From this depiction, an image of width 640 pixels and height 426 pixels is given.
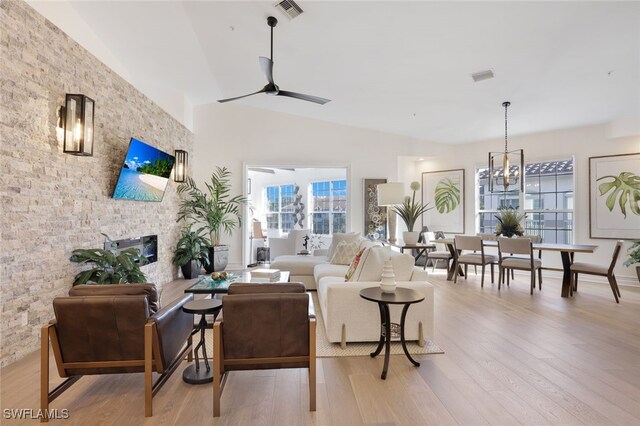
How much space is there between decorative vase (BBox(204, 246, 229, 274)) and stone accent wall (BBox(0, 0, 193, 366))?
2510 mm

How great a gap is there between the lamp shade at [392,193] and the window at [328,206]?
9.46ft

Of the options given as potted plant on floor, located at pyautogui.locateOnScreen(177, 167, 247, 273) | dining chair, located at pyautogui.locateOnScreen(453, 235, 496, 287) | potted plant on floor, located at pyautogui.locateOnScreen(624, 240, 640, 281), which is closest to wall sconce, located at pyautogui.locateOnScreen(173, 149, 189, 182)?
potted plant on floor, located at pyautogui.locateOnScreen(177, 167, 247, 273)

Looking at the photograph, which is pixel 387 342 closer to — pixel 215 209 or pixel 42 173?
pixel 42 173

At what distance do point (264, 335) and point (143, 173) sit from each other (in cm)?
353

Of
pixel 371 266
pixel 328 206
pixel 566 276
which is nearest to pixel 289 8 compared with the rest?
pixel 371 266

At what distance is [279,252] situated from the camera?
8.13 meters

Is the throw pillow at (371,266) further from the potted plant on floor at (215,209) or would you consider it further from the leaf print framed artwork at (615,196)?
the leaf print framed artwork at (615,196)

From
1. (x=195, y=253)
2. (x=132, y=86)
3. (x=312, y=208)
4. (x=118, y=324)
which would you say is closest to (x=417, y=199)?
(x=312, y=208)

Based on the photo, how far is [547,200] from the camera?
22.0 ft

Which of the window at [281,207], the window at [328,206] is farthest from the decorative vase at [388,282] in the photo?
the window at [281,207]

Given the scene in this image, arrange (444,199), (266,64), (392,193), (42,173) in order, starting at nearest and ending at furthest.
→ (42,173) → (266,64) → (392,193) → (444,199)

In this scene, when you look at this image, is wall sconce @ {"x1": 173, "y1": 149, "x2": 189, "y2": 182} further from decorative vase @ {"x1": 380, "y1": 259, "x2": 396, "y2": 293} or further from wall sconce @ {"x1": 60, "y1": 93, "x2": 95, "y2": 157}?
decorative vase @ {"x1": 380, "y1": 259, "x2": 396, "y2": 293}

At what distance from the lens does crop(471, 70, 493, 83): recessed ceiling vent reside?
4.31m

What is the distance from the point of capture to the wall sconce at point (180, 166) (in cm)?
604
